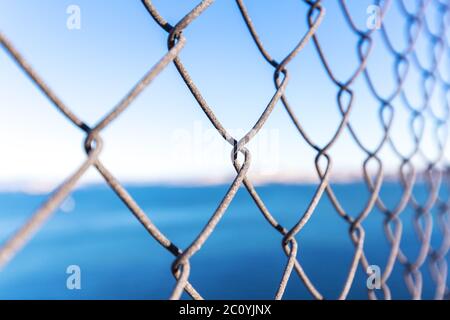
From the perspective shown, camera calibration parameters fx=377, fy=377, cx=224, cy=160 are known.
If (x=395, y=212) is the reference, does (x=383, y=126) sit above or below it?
above

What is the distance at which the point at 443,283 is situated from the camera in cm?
96

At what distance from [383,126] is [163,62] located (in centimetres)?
62
